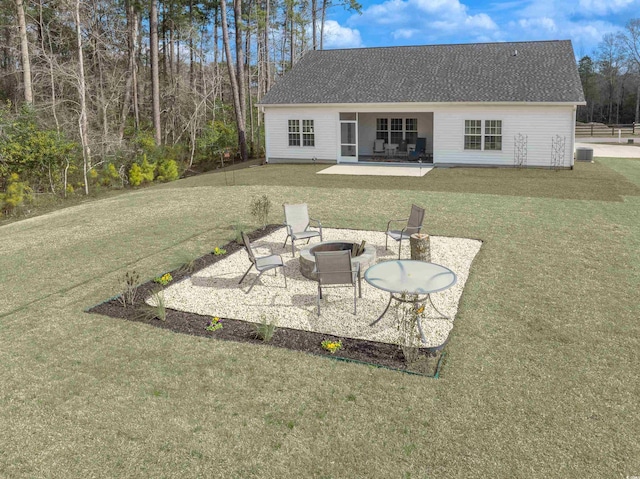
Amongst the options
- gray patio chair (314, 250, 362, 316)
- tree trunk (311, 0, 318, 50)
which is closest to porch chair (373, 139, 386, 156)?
gray patio chair (314, 250, 362, 316)

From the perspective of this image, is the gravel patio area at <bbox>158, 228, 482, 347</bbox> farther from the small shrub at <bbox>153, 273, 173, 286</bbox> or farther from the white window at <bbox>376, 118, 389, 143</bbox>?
the white window at <bbox>376, 118, 389, 143</bbox>

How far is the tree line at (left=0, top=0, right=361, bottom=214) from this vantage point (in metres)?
20.4

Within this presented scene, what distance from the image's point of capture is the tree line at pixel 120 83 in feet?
66.9

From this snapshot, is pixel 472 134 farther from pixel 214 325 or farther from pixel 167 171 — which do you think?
pixel 214 325

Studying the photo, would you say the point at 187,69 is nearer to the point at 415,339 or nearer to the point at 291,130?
the point at 291,130

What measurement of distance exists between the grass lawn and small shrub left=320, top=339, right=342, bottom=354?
237 mm

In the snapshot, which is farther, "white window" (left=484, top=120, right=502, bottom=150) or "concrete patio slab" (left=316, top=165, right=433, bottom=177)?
"white window" (left=484, top=120, right=502, bottom=150)

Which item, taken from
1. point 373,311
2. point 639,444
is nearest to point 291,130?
point 373,311

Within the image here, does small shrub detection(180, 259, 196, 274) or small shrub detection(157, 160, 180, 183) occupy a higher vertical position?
small shrub detection(157, 160, 180, 183)

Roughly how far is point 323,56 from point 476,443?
87.6ft

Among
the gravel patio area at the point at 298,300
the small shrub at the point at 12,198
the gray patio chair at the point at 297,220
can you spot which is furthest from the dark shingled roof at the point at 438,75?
the gravel patio area at the point at 298,300

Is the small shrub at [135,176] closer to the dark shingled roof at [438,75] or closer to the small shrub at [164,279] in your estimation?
the dark shingled roof at [438,75]

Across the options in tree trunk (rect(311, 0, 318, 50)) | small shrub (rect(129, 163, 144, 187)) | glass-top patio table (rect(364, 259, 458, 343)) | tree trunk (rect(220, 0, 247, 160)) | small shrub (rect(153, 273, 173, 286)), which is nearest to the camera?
glass-top patio table (rect(364, 259, 458, 343))

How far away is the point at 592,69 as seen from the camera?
73.3m
